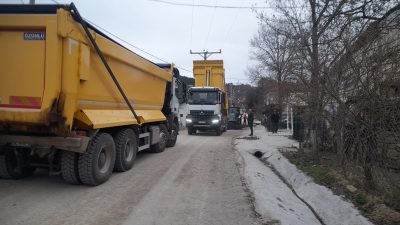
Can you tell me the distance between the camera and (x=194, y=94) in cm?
2456

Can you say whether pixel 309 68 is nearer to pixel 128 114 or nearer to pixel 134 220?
pixel 128 114

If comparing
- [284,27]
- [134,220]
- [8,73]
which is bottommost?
[134,220]

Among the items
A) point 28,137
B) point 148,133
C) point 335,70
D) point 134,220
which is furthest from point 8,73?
point 335,70

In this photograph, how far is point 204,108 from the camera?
24266 millimetres

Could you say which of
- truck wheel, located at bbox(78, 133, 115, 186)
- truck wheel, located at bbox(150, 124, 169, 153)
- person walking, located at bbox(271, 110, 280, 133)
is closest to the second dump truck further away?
truck wheel, located at bbox(78, 133, 115, 186)

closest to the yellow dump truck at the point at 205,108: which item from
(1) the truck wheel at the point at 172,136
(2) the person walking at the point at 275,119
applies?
(2) the person walking at the point at 275,119

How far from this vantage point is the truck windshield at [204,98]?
24297 millimetres

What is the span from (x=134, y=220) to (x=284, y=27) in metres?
8.49

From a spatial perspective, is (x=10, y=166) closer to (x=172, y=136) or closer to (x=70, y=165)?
(x=70, y=165)

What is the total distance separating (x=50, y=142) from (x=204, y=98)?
17206mm

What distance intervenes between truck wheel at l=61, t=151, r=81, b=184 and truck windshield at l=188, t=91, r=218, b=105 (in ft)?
54.7

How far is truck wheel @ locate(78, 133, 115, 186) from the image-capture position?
7.89 m

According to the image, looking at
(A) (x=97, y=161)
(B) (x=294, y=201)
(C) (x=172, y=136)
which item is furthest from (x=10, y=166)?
(C) (x=172, y=136)

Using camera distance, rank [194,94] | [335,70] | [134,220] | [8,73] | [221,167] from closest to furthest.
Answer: [134,220] → [8,73] → [335,70] → [221,167] → [194,94]
